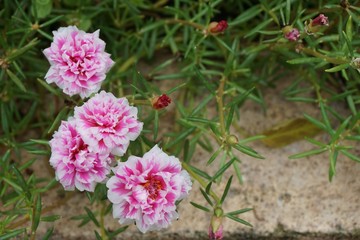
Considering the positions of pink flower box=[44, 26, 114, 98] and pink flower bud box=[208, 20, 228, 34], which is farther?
pink flower bud box=[208, 20, 228, 34]

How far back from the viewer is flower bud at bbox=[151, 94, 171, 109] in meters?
1.57

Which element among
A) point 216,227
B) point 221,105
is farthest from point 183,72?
point 216,227

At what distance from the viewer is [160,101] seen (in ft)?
5.17

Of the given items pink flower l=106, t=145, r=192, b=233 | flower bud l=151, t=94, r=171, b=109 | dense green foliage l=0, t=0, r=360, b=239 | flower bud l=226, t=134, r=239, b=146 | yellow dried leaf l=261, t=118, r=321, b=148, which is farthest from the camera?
yellow dried leaf l=261, t=118, r=321, b=148

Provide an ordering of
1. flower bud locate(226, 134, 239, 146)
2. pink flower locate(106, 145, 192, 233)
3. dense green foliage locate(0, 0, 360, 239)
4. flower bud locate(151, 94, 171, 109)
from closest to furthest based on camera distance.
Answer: pink flower locate(106, 145, 192, 233) < flower bud locate(151, 94, 171, 109) < flower bud locate(226, 134, 239, 146) < dense green foliage locate(0, 0, 360, 239)

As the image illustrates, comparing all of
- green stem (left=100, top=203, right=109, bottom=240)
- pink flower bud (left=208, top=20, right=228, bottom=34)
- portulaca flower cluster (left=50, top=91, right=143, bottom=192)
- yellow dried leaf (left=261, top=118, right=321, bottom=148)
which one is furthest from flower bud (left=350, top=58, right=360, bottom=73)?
green stem (left=100, top=203, right=109, bottom=240)

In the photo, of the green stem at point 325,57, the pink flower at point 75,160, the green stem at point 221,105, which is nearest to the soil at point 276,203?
the green stem at point 221,105

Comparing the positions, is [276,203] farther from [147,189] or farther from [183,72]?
[147,189]

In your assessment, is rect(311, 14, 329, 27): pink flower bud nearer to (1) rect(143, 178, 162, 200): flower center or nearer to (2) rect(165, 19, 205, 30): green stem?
(2) rect(165, 19, 205, 30): green stem

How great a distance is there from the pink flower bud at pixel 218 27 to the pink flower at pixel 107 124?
0.40 m

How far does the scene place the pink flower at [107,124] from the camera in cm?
146

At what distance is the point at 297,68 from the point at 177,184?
2.74 ft

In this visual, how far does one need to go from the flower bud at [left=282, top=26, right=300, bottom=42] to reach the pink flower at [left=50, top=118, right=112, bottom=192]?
59 cm

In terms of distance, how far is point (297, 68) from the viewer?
2.12 meters
